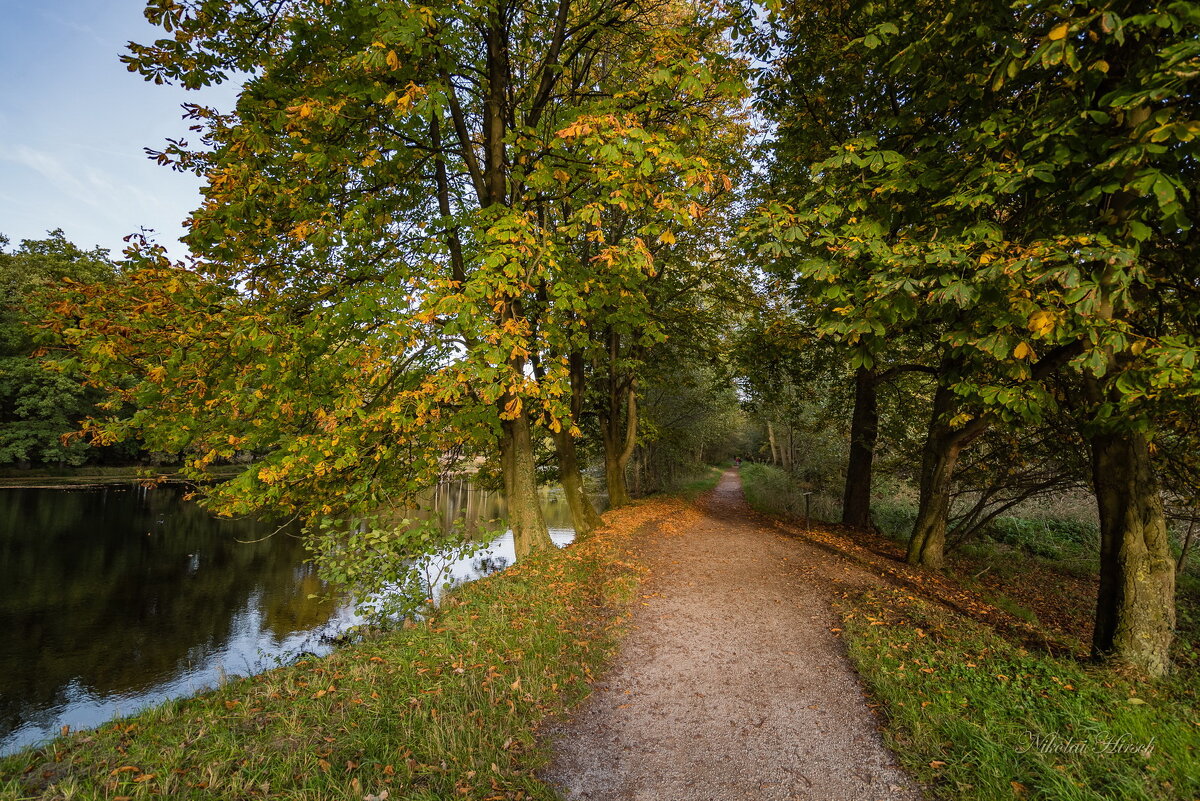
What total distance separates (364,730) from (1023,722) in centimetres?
487

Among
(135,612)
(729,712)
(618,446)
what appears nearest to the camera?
(729,712)

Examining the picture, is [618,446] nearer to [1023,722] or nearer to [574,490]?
[574,490]

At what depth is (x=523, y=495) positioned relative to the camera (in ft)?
30.7

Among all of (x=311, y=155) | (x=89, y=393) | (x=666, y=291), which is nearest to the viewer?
(x=311, y=155)

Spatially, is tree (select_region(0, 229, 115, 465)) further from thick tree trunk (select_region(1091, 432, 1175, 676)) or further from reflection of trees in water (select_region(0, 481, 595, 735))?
thick tree trunk (select_region(1091, 432, 1175, 676))

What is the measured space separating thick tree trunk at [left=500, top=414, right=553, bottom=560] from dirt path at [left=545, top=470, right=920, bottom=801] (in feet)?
8.50

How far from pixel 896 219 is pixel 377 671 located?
23.9 ft

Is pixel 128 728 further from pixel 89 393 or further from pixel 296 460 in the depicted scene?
pixel 89 393

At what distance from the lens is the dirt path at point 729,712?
3504 mm

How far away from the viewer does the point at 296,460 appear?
6.27 metres

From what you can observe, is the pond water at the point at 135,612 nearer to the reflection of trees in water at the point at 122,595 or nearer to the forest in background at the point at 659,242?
the reflection of trees in water at the point at 122,595

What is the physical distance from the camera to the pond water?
955 centimetres

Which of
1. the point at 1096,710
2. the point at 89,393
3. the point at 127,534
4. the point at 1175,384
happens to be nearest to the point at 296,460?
the point at 1096,710

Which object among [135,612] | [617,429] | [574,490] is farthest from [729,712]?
[135,612]
